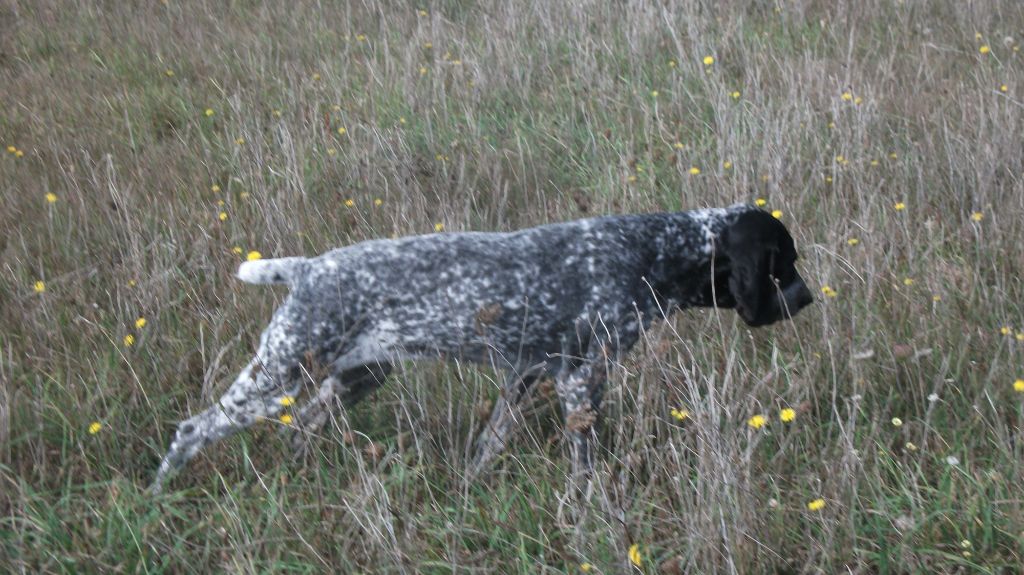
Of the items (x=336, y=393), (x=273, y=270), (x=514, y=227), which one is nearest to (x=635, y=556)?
(x=336, y=393)

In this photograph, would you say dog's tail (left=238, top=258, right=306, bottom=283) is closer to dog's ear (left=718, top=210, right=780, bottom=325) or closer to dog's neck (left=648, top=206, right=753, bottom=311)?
dog's neck (left=648, top=206, right=753, bottom=311)

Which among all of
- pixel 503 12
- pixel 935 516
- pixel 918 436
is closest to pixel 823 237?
pixel 918 436

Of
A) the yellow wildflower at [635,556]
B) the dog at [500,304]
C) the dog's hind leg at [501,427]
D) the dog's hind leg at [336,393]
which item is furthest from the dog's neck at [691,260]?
the yellow wildflower at [635,556]

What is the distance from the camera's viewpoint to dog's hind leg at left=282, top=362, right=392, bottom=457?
2922 millimetres

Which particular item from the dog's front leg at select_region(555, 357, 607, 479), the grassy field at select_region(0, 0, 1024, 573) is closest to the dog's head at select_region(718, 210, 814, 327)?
the grassy field at select_region(0, 0, 1024, 573)

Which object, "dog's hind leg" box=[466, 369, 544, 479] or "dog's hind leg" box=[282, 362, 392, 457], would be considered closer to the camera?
"dog's hind leg" box=[466, 369, 544, 479]

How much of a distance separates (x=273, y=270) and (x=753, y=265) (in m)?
1.42

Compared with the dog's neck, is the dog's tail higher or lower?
higher

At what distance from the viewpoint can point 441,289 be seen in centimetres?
288

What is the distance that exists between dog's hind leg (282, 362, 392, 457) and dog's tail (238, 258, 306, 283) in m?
0.31

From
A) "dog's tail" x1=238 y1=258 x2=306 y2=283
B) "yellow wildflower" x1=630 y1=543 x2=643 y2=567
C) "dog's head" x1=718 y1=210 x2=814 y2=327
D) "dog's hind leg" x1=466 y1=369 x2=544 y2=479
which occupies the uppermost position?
"dog's tail" x1=238 y1=258 x2=306 y2=283

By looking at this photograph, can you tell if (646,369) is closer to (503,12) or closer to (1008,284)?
(1008,284)

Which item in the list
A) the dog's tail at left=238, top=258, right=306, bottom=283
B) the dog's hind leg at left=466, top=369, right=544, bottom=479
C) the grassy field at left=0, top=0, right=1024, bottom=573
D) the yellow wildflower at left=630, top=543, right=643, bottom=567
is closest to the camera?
the yellow wildflower at left=630, top=543, right=643, bottom=567

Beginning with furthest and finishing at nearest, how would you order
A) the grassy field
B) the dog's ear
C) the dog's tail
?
the dog's ear → the dog's tail → the grassy field
